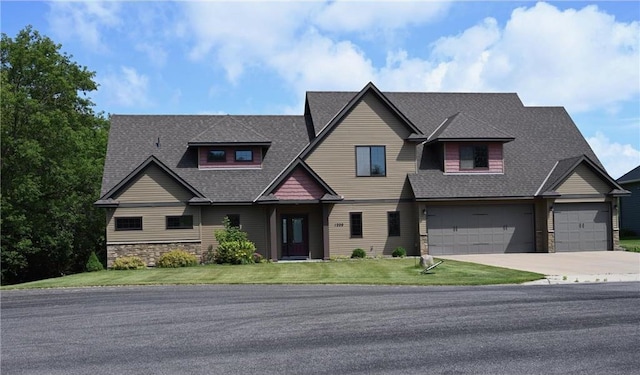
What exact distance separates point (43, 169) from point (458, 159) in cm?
2740

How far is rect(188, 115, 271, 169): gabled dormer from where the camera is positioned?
32.1 meters

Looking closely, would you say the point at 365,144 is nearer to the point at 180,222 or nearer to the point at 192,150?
the point at 192,150

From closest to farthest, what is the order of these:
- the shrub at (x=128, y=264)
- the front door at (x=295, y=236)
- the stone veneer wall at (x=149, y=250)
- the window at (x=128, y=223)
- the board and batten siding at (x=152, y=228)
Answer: the shrub at (x=128, y=264), the stone veneer wall at (x=149, y=250), the board and batten siding at (x=152, y=228), the window at (x=128, y=223), the front door at (x=295, y=236)

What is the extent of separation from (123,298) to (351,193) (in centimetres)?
1688

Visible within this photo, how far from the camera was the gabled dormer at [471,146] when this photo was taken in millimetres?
32688

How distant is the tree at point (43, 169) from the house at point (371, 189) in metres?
8.57

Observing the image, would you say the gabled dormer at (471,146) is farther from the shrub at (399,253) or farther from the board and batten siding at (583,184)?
the shrub at (399,253)

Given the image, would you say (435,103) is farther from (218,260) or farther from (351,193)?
(218,260)

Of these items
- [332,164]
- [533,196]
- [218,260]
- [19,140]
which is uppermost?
[19,140]

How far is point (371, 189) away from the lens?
32.3 metres

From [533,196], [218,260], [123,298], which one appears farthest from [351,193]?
[123,298]

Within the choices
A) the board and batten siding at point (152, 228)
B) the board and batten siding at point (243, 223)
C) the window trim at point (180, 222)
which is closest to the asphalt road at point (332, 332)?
the board and batten siding at point (152, 228)

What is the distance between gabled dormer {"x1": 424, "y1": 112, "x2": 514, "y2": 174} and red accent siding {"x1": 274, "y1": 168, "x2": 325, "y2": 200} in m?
7.42

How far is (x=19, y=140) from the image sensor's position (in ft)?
126
